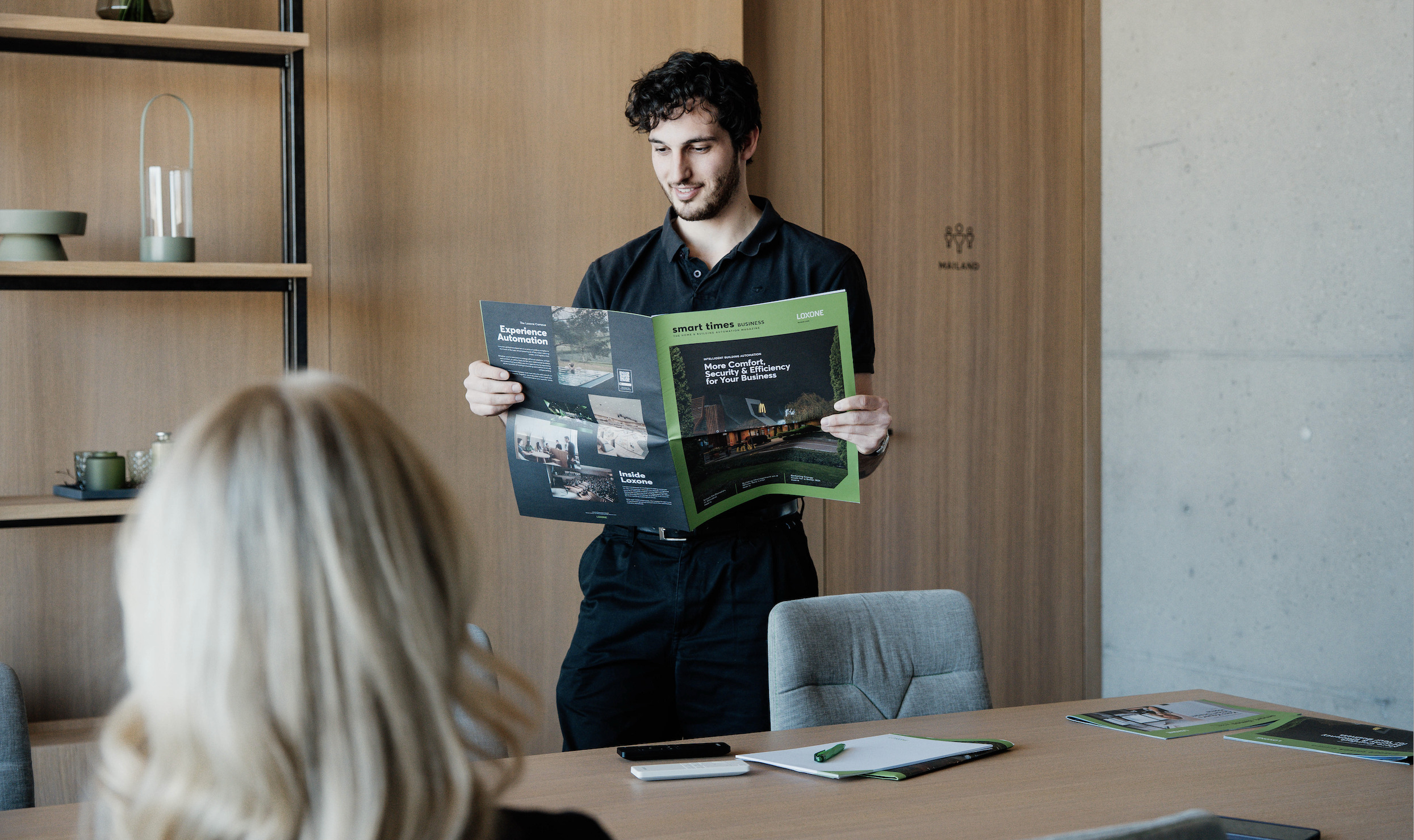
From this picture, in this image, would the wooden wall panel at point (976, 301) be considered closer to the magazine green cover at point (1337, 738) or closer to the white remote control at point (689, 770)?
the magazine green cover at point (1337, 738)

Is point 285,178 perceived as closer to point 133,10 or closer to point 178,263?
point 178,263

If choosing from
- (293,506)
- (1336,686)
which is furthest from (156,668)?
(1336,686)

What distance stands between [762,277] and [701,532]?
53cm

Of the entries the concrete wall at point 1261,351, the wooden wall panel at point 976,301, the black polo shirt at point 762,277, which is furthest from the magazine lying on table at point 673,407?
the concrete wall at point 1261,351

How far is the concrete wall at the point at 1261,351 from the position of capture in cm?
328

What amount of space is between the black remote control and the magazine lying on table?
0.51 metres

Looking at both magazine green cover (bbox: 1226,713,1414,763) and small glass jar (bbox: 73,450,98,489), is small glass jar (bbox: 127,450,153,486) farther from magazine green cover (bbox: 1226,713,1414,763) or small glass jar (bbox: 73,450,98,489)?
magazine green cover (bbox: 1226,713,1414,763)

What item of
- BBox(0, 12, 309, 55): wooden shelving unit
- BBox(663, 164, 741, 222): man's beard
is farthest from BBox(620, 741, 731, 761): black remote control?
BBox(0, 12, 309, 55): wooden shelving unit

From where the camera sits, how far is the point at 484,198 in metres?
3.23

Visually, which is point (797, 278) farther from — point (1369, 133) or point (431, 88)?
point (1369, 133)

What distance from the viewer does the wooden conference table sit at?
144 cm

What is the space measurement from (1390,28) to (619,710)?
2.70 meters

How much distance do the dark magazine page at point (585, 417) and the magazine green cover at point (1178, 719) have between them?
785 mm

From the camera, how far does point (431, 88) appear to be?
10.3 ft
